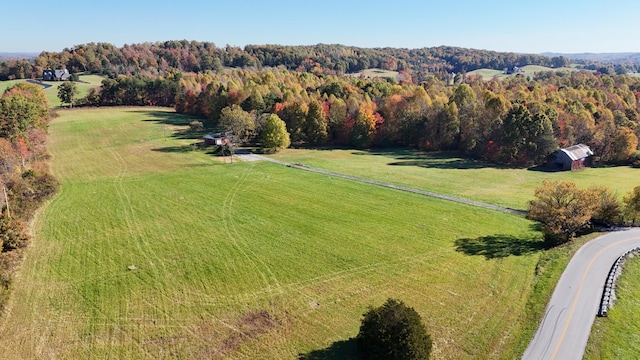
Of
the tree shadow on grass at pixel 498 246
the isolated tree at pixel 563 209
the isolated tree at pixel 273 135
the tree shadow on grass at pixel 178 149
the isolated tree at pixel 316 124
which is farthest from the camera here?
the isolated tree at pixel 316 124

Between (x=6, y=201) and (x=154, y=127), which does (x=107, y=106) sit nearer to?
(x=154, y=127)

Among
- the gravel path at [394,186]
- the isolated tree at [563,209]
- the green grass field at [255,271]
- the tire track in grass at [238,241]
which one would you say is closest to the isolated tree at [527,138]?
the gravel path at [394,186]

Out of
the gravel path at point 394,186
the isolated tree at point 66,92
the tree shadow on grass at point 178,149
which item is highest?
the isolated tree at point 66,92

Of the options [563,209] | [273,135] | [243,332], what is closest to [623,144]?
[563,209]

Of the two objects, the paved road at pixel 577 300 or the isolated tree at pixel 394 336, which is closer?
the isolated tree at pixel 394 336

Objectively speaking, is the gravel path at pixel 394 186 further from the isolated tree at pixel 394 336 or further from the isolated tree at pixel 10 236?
the isolated tree at pixel 10 236

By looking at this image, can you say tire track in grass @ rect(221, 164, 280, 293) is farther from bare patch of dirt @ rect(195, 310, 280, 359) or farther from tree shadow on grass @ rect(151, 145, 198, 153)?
tree shadow on grass @ rect(151, 145, 198, 153)

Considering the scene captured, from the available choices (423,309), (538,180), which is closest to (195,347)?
(423,309)
